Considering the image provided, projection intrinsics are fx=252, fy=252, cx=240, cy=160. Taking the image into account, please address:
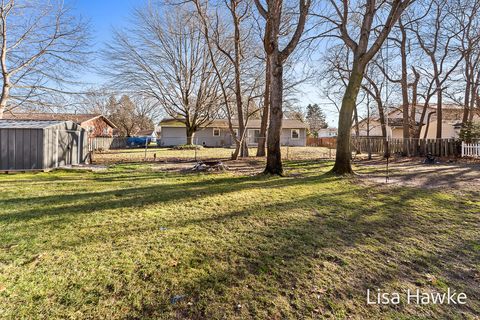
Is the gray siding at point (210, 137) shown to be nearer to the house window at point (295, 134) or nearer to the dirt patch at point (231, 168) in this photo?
the house window at point (295, 134)

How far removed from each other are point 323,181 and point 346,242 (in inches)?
182

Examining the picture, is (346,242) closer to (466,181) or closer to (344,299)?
(344,299)

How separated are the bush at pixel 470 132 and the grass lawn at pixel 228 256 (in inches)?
563

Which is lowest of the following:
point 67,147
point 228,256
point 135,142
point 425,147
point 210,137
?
point 228,256

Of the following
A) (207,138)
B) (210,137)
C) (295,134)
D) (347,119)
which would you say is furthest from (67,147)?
(295,134)

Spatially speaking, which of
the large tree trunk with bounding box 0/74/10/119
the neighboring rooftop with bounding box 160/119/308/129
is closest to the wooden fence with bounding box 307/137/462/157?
the neighboring rooftop with bounding box 160/119/308/129

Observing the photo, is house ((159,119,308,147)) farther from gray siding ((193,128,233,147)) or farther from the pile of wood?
the pile of wood

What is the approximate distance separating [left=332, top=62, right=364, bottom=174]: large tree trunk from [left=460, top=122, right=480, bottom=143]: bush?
502 inches

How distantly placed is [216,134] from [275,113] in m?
26.6

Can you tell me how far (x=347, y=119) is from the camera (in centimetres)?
866

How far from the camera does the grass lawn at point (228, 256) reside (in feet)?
6.83

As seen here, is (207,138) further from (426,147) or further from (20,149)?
(20,149)

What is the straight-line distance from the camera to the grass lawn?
2.08 meters

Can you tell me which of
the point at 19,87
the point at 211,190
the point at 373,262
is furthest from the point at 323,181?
the point at 19,87
